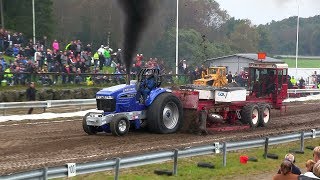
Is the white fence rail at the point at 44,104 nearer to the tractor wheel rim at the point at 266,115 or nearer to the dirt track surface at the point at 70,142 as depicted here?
the dirt track surface at the point at 70,142

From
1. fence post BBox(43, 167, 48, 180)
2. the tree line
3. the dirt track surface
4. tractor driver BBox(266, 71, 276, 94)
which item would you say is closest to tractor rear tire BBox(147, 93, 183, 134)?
the dirt track surface

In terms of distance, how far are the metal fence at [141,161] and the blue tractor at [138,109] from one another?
3786mm

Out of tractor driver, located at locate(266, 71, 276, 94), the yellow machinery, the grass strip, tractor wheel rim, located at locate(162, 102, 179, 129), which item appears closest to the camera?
the grass strip

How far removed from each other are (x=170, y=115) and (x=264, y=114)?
4454 millimetres

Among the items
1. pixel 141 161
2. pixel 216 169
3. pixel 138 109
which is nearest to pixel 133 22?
pixel 138 109

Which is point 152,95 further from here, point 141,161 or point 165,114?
point 141,161

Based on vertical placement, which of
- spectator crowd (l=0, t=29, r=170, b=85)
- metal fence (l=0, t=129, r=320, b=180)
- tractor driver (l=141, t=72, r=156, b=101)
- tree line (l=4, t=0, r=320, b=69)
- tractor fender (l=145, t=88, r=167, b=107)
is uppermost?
tree line (l=4, t=0, r=320, b=69)

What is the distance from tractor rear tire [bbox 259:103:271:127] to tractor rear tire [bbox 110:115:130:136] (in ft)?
18.4

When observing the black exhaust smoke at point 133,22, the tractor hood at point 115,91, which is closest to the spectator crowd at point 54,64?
the black exhaust smoke at point 133,22

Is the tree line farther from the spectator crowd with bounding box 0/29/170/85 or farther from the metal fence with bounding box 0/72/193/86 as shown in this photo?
the metal fence with bounding box 0/72/193/86

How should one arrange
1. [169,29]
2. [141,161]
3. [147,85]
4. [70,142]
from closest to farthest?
1. [141,161]
2. [70,142]
3. [147,85]
4. [169,29]

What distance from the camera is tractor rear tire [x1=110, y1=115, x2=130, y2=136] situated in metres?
15.7

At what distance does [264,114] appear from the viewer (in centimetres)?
2009

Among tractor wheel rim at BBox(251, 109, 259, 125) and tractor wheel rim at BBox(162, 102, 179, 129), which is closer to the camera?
tractor wheel rim at BBox(162, 102, 179, 129)
